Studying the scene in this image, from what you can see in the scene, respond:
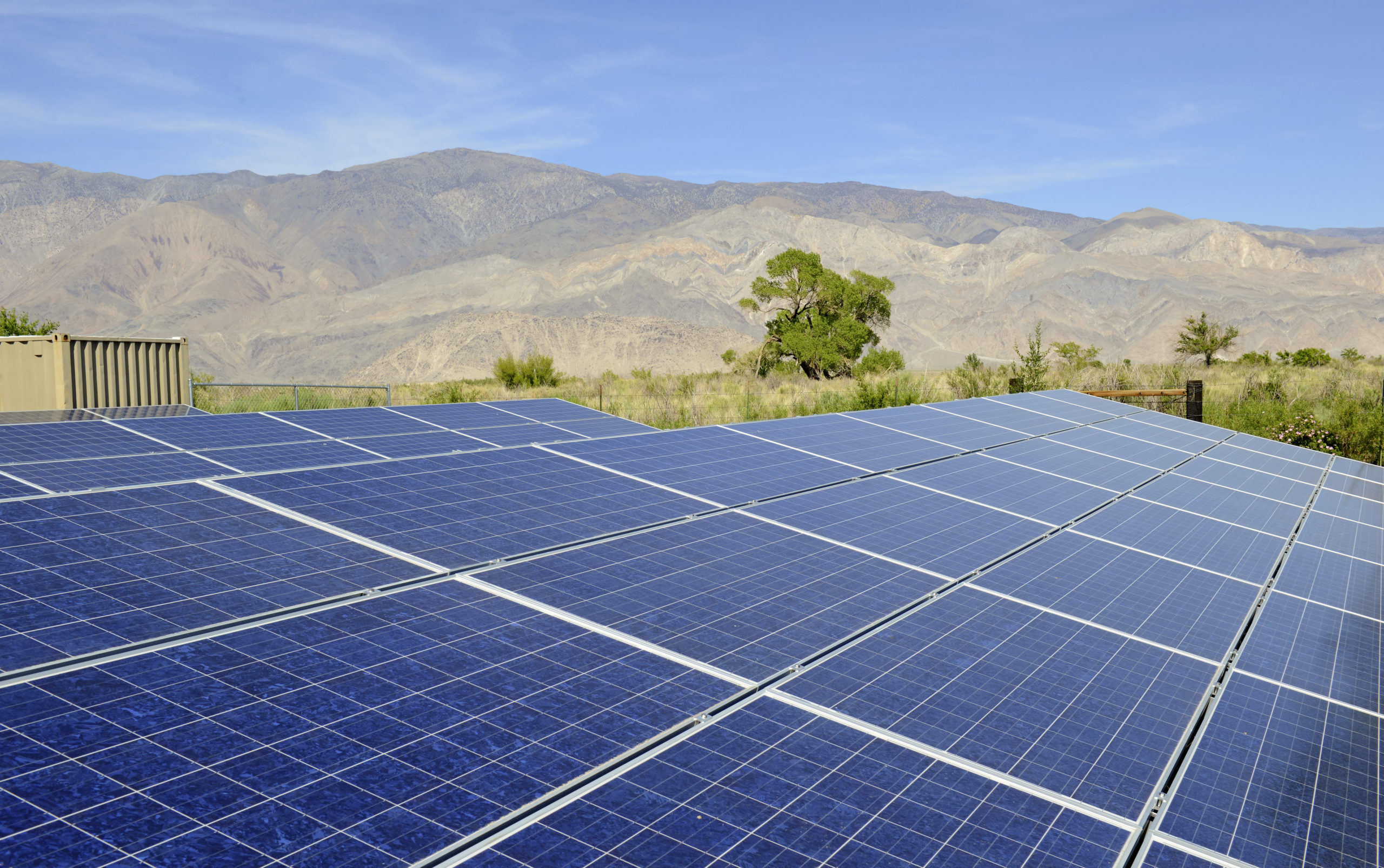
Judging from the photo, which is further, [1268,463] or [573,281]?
[573,281]

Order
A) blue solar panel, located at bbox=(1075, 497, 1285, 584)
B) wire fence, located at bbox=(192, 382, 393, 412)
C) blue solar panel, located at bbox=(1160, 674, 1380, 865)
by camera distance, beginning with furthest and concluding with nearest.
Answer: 1. wire fence, located at bbox=(192, 382, 393, 412)
2. blue solar panel, located at bbox=(1075, 497, 1285, 584)
3. blue solar panel, located at bbox=(1160, 674, 1380, 865)

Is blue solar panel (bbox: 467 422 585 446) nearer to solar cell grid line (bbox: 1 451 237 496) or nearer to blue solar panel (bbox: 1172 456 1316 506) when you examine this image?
solar cell grid line (bbox: 1 451 237 496)

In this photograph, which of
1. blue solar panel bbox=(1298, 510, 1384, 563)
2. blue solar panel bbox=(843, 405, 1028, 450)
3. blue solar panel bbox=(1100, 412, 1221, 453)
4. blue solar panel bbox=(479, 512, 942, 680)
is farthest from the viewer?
blue solar panel bbox=(1100, 412, 1221, 453)

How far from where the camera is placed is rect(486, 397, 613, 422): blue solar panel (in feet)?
43.5

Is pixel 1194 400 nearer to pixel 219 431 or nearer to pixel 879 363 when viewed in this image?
pixel 219 431

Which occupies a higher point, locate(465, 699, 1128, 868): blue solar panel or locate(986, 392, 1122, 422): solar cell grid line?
locate(986, 392, 1122, 422): solar cell grid line

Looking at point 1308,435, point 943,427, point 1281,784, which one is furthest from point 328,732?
point 1308,435

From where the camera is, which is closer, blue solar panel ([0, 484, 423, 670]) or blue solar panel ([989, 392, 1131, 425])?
blue solar panel ([0, 484, 423, 670])

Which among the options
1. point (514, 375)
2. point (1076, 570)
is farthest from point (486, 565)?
point (514, 375)

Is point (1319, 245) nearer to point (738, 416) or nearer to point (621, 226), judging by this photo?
point (621, 226)

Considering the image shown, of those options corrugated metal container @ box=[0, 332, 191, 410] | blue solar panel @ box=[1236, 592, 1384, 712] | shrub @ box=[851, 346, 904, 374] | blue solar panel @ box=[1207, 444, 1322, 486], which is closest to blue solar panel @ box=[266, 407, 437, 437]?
corrugated metal container @ box=[0, 332, 191, 410]

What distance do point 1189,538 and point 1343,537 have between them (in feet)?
7.71

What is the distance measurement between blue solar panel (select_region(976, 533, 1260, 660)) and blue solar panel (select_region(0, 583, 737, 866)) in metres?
2.67

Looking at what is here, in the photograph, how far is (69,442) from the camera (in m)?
7.48
